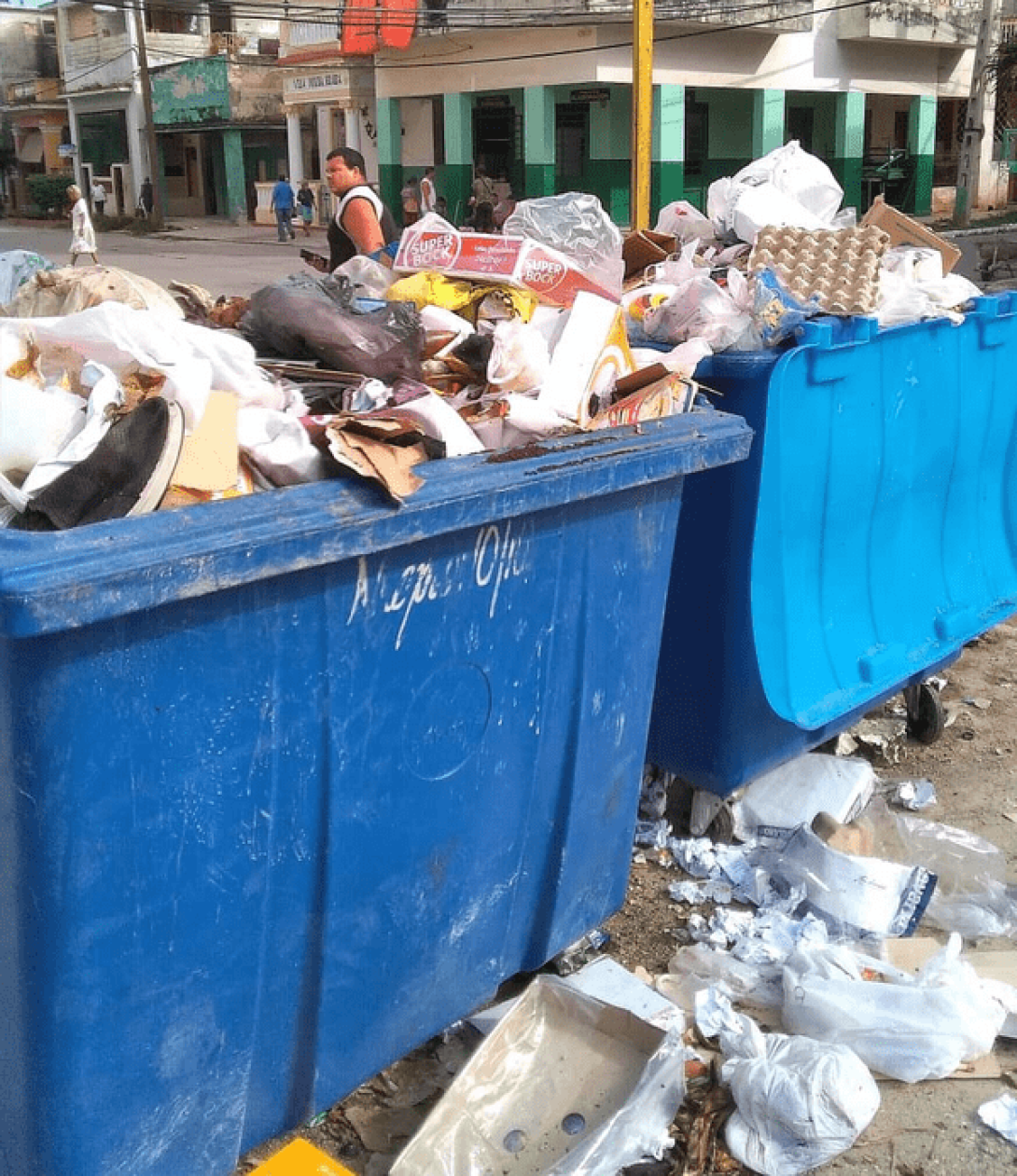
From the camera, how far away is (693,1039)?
2484mm

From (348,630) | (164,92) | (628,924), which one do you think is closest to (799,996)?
(628,924)

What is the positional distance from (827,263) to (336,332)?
1.55 m

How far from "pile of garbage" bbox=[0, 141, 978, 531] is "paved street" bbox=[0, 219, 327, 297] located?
12169 mm

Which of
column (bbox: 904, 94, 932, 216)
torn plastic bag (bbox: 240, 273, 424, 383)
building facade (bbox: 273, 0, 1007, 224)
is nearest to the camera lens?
torn plastic bag (bbox: 240, 273, 424, 383)

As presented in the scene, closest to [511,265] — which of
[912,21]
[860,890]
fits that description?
[860,890]

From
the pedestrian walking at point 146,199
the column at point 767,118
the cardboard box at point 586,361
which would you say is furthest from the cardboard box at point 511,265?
the pedestrian walking at point 146,199

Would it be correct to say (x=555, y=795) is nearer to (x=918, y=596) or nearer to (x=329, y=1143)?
(x=329, y=1143)

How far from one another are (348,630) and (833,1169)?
1275 mm

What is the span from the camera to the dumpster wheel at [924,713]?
3.79m

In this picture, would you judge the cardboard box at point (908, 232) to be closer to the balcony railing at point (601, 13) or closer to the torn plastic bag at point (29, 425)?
the torn plastic bag at point (29, 425)

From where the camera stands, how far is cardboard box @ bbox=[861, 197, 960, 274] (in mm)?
3857

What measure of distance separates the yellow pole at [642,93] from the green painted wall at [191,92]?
94.5 ft

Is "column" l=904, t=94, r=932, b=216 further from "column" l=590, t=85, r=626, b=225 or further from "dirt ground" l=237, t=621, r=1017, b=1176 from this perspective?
"dirt ground" l=237, t=621, r=1017, b=1176

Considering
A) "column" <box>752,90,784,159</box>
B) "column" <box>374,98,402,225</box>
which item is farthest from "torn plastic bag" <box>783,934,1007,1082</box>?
"column" <box>374,98,402,225</box>
